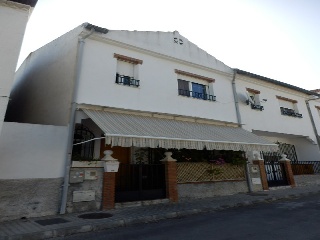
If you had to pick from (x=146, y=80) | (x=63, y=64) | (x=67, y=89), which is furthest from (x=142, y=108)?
(x=63, y=64)

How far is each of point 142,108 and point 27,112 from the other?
707cm

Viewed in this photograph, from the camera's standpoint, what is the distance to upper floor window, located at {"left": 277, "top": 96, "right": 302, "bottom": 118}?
19062 millimetres

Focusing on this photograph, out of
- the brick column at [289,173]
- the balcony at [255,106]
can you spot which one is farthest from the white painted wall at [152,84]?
the brick column at [289,173]

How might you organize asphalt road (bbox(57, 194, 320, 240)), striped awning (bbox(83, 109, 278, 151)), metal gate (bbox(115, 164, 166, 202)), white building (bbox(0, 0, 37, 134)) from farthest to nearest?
1. metal gate (bbox(115, 164, 166, 202))
2. striped awning (bbox(83, 109, 278, 151))
3. white building (bbox(0, 0, 37, 134))
4. asphalt road (bbox(57, 194, 320, 240))

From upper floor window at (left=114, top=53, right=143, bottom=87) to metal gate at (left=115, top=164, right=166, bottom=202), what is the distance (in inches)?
168

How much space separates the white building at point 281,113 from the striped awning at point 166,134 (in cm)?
391

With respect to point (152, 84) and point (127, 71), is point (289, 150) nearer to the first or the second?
point (152, 84)

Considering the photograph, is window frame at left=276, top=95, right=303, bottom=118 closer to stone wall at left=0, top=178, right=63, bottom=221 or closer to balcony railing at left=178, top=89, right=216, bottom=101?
balcony railing at left=178, top=89, right=216, bottom=101

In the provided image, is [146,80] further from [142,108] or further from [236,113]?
[236,113]

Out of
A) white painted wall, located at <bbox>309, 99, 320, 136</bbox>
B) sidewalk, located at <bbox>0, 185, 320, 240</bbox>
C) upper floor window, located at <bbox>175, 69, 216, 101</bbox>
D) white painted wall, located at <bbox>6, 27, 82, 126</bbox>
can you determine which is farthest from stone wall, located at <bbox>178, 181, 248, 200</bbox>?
white painted wall, located at <bbox>309, 99, 320, 136</bbox>

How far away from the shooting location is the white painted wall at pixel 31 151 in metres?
7.91

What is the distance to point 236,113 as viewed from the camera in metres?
15.3

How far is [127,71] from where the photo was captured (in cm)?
1216

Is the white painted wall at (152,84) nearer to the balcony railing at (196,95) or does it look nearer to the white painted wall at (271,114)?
the balcony railing at (196,95)
